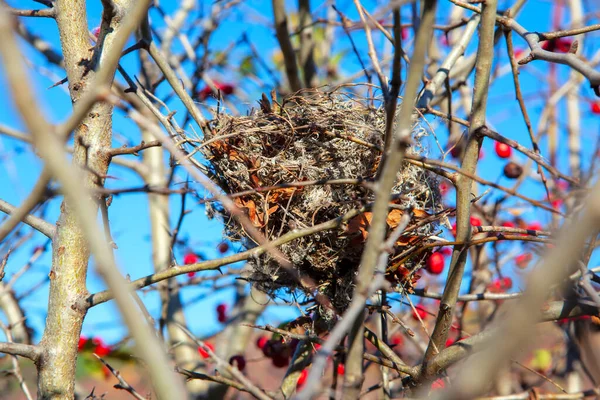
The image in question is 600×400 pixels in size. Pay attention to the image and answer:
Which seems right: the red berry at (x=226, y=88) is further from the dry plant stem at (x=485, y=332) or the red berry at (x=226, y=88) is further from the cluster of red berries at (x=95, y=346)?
the dry plant stem at (x=485, y=332)

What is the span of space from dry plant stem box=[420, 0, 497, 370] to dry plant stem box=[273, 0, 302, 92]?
1.78 metres

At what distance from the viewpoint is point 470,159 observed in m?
1.79

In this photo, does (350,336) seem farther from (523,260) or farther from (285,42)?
(523,260)

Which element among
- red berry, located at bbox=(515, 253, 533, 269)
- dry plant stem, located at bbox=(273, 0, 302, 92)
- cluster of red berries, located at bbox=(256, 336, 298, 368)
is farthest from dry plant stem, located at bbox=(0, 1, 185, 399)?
red berry, located at bbox=(515, 253, 533, 269)

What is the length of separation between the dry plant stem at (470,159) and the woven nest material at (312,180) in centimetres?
22

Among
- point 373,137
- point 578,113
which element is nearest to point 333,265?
→ point 373,137

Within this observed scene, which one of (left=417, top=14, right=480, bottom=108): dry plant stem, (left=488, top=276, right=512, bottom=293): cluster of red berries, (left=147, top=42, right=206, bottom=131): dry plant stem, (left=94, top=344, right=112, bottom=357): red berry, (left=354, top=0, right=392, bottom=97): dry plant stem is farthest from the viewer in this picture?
(left=94, top=344, right=112, bottom=357): red berry

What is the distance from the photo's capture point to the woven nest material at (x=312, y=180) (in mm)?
2062

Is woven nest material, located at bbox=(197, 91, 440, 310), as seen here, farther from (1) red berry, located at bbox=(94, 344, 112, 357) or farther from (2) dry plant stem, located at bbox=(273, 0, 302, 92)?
(1) red berry, located at bbox=(94, 344, 112, 357)

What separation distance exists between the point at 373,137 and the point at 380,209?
3.00 ft

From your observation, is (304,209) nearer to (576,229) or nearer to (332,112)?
(332,112)

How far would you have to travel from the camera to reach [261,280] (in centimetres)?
222

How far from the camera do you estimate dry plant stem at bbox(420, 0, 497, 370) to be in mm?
1726

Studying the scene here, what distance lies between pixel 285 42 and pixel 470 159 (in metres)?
1.94
